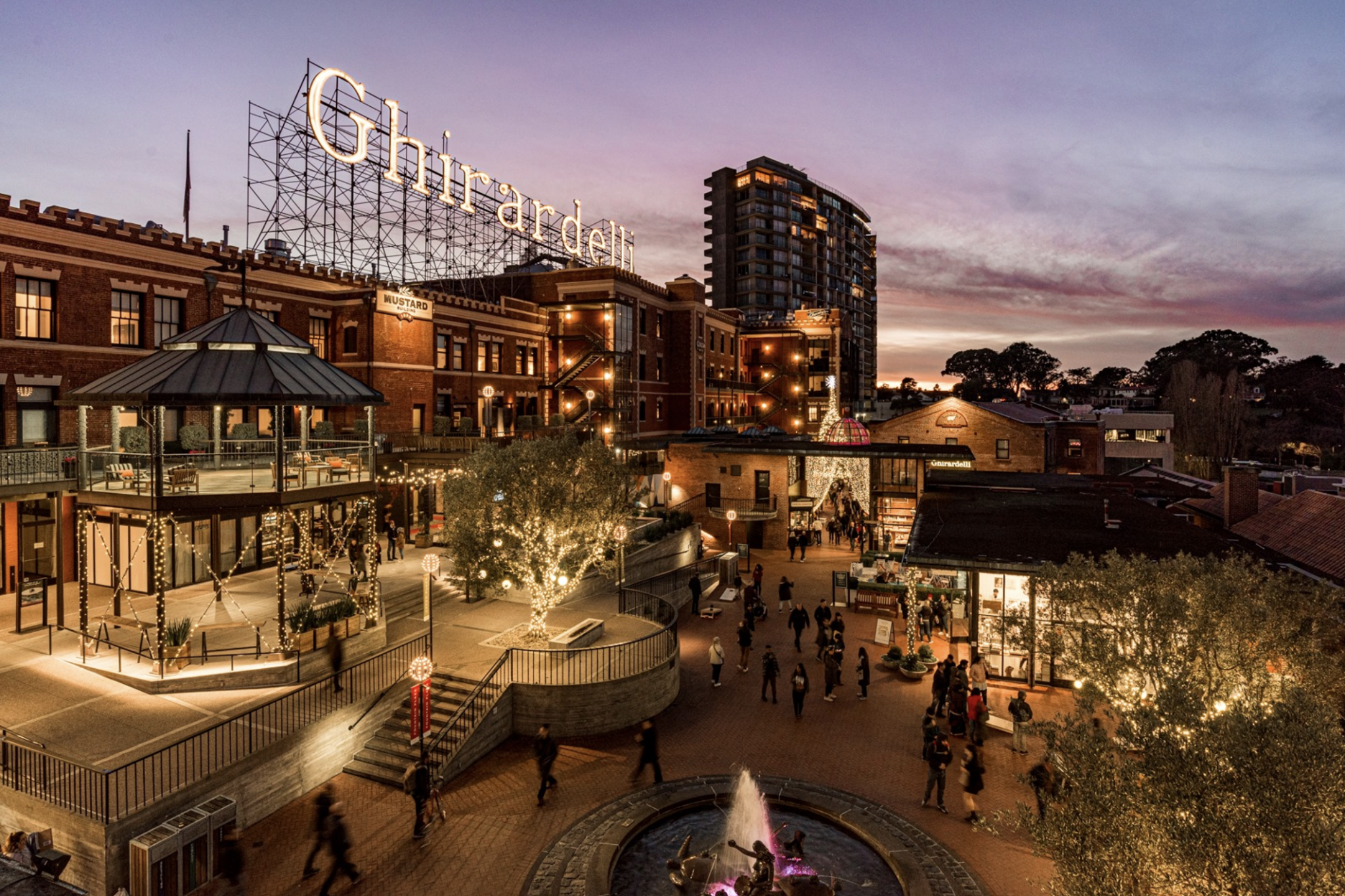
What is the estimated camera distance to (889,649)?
21391 mm

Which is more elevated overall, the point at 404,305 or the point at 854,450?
the point at 404,305

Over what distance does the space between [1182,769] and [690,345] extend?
51462 mm

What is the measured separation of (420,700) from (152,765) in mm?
4351

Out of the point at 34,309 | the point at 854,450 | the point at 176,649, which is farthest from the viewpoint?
the point at 854,450

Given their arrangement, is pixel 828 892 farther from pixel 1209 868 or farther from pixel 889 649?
pixel 889 649

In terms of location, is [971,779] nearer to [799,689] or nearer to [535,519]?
[799,689]

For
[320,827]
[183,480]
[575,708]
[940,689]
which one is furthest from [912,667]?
[183,480]

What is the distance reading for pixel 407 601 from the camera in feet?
A: 71.4

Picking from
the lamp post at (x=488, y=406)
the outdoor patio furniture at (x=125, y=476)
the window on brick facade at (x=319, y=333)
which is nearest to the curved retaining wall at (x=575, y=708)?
the outdoor patio furniture at (x=125, y=476)

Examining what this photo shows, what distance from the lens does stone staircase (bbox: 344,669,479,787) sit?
14180 millimetres

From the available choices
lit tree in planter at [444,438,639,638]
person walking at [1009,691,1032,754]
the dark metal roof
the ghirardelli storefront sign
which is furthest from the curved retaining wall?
the ghirardelli storefront sign

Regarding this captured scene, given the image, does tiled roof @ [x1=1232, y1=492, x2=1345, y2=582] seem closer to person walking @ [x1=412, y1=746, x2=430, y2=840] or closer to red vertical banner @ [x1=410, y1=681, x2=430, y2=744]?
person walking @ [x1=412, y1=746, x2=430, y2=840]

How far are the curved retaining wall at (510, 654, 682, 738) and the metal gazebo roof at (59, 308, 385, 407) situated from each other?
8.37 m

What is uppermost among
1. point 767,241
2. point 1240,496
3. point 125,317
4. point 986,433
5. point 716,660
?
point 767,241
